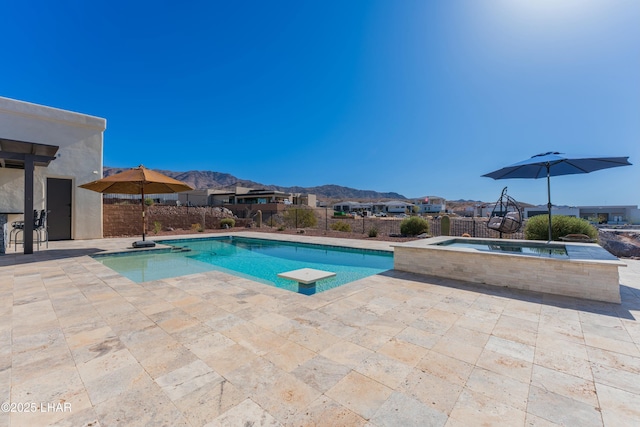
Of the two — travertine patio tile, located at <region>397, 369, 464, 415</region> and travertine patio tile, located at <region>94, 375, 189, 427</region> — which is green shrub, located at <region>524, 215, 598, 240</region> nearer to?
travertine patio tile, located at <region>397, 369, 464, 415</region>

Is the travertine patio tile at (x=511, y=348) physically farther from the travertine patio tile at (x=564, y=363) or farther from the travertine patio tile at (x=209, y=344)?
the travertine patio tile at (x=209, y=344)

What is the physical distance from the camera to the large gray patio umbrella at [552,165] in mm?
4793

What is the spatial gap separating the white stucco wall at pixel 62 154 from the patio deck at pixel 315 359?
629cm

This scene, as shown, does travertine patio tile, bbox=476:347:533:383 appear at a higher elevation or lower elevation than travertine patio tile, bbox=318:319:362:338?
lower

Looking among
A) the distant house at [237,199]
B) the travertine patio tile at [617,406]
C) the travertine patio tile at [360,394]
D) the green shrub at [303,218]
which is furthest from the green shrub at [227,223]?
the travertine patio tile at [617,406]

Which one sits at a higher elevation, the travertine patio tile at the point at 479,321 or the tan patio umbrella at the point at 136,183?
the tan patio umbrella at the point at 136,183

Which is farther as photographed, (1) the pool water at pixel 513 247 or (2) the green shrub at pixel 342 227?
(2) the green shrub at pixel 342 227

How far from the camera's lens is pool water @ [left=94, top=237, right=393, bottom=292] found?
498cm

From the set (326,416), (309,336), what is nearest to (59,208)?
(309,336)

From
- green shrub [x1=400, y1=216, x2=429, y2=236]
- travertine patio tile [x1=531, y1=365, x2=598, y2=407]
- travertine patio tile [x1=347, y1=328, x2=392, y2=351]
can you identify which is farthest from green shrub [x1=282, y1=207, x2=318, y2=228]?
travertine patio tile [x1=531, y1=365, x2=598, y2=407]

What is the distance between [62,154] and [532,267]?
1226cm

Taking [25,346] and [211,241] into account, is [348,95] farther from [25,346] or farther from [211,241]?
[25,346]

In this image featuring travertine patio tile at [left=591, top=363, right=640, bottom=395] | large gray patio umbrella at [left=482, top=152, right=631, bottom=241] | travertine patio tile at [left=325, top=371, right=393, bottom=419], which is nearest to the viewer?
travertine patio tile at [left=325, top=371, right=393, bottom=419]

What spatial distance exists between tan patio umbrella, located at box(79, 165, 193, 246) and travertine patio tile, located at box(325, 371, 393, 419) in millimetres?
6835
